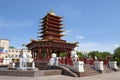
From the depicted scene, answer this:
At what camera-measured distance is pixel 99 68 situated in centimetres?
2133

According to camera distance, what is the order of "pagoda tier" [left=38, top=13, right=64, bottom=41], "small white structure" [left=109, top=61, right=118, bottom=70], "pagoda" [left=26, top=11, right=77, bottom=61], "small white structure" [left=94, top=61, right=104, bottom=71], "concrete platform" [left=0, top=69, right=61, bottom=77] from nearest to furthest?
"concrete platform" [left=0, top=69, right=61, bottom=77] → "small white structure" [left=94, top=61, right=104, bottom=71] → "small white structure" [left=109, top=61, right=118, bottom=70] → "pagoda" [left=26, top=11, right=77, bottom=61] → "pagoda tier" [left=38, top=13, right=64, bottom=41]

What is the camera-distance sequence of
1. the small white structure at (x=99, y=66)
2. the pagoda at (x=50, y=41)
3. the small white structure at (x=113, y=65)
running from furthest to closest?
1. the pagoda at (x=50, y=41)
2. the small white structure at (x=113, y=65)
3. the small white structure at (x=99, y=66)

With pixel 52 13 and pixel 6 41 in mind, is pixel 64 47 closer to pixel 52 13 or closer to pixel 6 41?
pixel 52 13

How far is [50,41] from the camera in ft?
108

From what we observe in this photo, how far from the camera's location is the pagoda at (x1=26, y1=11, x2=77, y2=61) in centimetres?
3303

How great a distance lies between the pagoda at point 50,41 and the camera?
33031 mm

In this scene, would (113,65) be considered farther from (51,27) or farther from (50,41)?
(51,27)

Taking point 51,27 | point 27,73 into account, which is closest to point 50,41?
point 51,27

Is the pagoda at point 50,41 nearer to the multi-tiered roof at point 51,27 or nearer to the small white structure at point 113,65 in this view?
the multi-tiered roof at point 51,27

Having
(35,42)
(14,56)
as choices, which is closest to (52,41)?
(35,42)

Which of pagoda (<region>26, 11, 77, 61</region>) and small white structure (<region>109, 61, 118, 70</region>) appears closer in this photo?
small white structure (<region>109, 61, 118, 70</region>)

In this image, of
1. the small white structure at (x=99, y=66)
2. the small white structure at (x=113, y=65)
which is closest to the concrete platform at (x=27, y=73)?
the small white structure at (x=99, y=66)

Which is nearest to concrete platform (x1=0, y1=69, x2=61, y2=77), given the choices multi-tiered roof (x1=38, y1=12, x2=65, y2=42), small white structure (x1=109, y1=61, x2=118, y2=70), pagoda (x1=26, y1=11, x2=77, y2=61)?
small white structure (x1=109, y1=61, x2=118, y2=70)

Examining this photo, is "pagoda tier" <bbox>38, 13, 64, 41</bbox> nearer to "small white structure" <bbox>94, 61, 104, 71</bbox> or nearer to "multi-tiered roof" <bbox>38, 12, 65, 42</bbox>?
"multi-tiered roof" <bbox>38, 12, 65, 42</bbox>
